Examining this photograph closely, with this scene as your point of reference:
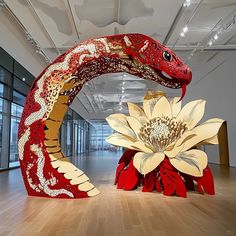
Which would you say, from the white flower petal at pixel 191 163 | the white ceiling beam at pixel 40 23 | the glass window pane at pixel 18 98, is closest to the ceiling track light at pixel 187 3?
the white ceiling beam at pixel 40 23

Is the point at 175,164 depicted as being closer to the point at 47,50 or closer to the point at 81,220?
the point at 81,220

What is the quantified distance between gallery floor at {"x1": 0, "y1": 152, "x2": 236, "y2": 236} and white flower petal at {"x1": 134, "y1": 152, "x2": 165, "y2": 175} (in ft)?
1.38

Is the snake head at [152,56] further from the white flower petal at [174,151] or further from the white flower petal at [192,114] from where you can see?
the white flower petal at [174,151]

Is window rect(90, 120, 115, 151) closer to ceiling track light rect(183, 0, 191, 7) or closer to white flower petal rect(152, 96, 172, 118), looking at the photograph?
ceiling track light rect(183, 0, 191, 7)

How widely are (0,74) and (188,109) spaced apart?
6.27m

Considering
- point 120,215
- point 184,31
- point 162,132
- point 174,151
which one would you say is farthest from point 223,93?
point 120,215

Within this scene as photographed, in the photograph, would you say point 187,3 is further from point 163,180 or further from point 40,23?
point 163,180

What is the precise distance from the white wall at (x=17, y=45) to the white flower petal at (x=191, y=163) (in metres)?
6.18

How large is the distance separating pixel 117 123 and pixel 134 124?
38 centimetres

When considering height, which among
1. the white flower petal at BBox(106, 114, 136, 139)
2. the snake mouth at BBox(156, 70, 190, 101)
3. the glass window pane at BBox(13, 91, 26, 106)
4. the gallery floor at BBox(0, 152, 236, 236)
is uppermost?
the glass window pane at BBox(13, 91, 26, 106)

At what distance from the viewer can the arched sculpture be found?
4672 millimetres

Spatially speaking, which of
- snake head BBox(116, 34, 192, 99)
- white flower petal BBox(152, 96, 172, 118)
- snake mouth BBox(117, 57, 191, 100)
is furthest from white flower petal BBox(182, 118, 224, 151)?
snake head BBox(116, 34, 192, 99)

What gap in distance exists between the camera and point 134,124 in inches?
233

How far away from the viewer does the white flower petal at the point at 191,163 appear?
5039 millimetres
